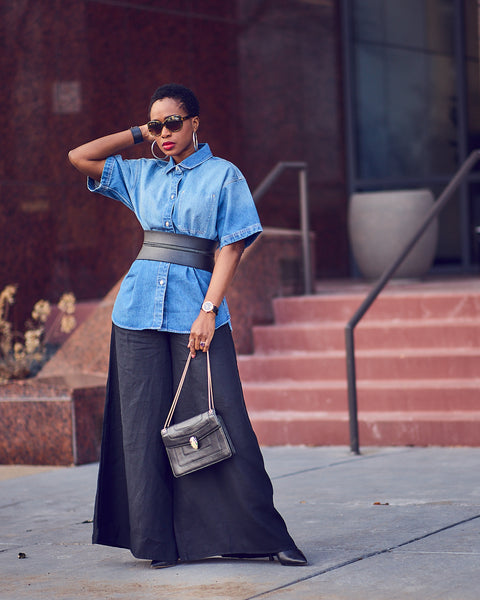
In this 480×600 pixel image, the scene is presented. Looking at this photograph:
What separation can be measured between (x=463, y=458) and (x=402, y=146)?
8.00 m

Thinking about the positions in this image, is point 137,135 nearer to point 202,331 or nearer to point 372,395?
point 202,331

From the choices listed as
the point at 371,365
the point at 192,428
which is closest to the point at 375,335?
the point at 371,365

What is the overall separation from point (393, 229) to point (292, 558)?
24.3 feet

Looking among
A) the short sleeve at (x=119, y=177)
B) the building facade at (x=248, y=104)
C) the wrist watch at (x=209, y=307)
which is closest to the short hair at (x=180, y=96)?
the short sleeve at (x=119, y=177)

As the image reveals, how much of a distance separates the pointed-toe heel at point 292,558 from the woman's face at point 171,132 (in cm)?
→ 161

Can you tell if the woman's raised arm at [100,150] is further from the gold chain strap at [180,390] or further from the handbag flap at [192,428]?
the handbag flap at [192,428]

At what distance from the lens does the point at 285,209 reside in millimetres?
13648

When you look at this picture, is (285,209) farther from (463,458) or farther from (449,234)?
(463,458)

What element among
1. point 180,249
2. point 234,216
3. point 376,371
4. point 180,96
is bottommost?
point 376,371

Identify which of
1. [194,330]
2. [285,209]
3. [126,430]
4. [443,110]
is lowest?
[126,430]

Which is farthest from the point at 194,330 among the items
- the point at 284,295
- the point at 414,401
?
the point at 284,295

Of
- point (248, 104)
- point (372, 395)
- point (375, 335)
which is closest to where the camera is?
point (372, 395)

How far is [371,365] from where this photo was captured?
8531 mm

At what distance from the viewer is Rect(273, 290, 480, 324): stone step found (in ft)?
29.1
